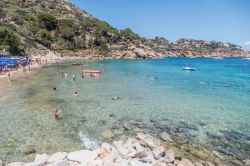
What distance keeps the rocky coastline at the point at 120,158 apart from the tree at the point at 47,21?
390 ft

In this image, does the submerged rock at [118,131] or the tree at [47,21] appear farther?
the tree at [47,21]

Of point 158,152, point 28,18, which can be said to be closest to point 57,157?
point 158,152

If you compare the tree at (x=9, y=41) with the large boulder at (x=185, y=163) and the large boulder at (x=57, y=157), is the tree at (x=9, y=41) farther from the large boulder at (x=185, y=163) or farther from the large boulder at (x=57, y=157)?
the large boulder at (x=185, y=163)

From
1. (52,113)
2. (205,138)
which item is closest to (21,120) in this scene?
(52,113)

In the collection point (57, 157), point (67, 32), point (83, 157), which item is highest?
point (67, 32)

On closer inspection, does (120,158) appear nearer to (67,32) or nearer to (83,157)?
(83,157)

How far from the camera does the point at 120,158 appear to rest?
48.7 ft

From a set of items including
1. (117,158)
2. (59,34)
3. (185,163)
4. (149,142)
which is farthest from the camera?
(59,34)

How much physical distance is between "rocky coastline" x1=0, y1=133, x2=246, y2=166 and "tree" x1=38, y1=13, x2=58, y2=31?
390ft

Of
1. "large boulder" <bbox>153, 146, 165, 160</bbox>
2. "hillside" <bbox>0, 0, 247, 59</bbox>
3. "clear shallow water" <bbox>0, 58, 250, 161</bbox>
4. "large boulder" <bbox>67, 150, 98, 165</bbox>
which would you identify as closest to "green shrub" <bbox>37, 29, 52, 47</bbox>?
"hillside" <bbox>0, 0, 247, 59</bbox>

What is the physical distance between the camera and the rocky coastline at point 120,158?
47.2ft

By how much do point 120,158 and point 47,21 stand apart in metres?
123

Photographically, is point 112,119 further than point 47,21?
No

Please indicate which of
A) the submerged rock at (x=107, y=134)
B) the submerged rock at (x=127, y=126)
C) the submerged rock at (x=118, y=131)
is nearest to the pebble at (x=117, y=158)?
the submerged rock at (x=107, y=134)
